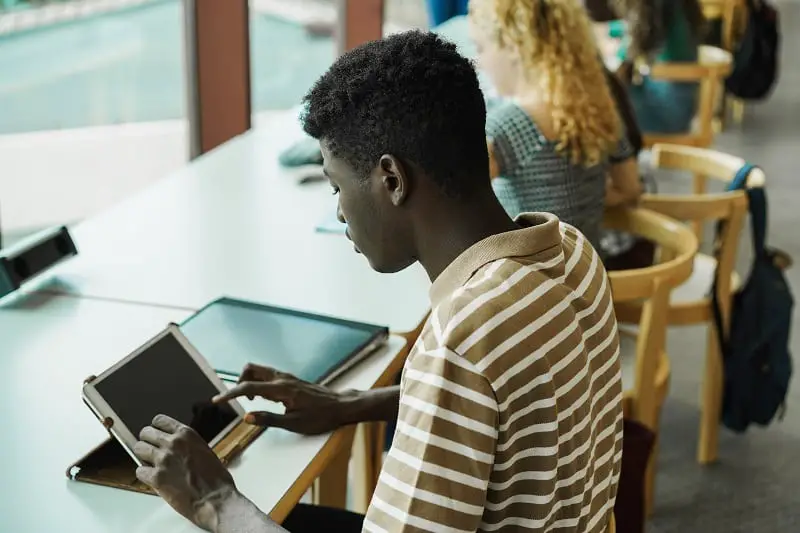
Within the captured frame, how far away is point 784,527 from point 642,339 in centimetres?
72

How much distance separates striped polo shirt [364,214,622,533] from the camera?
0.97m

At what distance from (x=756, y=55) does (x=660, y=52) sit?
121 cm

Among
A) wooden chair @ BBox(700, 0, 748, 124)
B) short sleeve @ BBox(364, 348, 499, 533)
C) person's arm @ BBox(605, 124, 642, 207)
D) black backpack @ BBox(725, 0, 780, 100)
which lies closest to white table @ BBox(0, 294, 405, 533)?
short sleeve @ BBox(364, 348, 499, 533)

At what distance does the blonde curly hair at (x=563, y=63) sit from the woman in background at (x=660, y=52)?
158 cm

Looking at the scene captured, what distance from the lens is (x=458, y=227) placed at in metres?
1.09

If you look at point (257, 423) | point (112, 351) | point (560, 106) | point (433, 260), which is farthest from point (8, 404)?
point (560, 106)

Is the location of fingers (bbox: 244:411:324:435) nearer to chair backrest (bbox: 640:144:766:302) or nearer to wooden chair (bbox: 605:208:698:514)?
wooden chair (bbox: 605:208:698:514)

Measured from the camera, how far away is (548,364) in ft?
3.39

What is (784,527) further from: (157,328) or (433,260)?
(433,260)

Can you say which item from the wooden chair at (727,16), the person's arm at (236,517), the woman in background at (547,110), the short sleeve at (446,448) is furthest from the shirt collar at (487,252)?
the wooden chair at (727,16)

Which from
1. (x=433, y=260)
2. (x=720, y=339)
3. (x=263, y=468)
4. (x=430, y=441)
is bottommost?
(x=720, y=339)

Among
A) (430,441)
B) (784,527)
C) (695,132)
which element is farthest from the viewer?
(695,132)

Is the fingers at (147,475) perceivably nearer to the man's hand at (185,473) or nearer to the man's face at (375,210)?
the man's hand at (185,473)

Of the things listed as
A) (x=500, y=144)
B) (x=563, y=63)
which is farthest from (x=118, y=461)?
(x=563, y=63)
